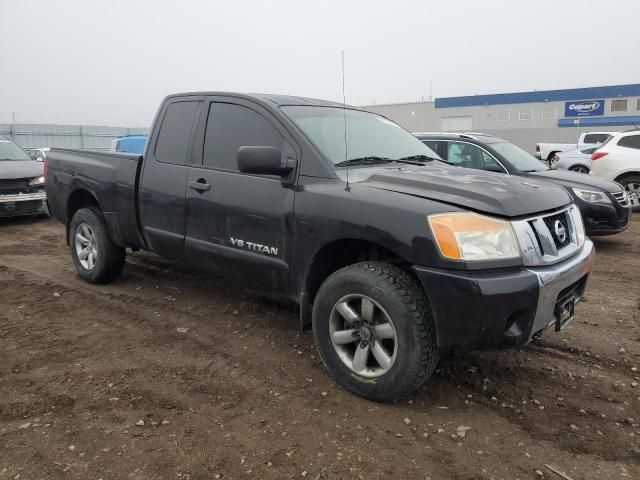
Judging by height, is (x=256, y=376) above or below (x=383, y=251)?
below

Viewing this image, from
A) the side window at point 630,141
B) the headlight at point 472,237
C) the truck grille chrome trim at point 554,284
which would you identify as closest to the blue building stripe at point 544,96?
the side window at point 630,141

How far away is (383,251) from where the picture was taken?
10.2ft

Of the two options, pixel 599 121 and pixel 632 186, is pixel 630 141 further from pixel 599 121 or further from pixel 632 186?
pixel 599 121

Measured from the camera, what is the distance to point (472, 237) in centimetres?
265

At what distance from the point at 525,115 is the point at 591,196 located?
38.7 meters

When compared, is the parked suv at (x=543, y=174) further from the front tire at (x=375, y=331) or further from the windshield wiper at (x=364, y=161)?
the front tire at (x=375, y=331)

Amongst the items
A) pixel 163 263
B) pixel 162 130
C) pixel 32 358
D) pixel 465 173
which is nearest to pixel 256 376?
pixel 32 358

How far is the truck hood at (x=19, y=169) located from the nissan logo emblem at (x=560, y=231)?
8.81 metres

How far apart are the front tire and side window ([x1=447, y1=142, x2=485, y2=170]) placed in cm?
482

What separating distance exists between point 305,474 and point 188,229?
220 cm

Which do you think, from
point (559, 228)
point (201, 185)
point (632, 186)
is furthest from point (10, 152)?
point (632, 186)

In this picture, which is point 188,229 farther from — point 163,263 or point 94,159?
point 163,263

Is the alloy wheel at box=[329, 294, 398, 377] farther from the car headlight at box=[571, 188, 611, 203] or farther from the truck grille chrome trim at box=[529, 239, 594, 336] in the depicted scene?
the car headlight at box=[571, 188, 611, 203]

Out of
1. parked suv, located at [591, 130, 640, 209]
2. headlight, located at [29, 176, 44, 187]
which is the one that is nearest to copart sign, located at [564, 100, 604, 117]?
parked suv, located at [591, 130, 640, 209]
